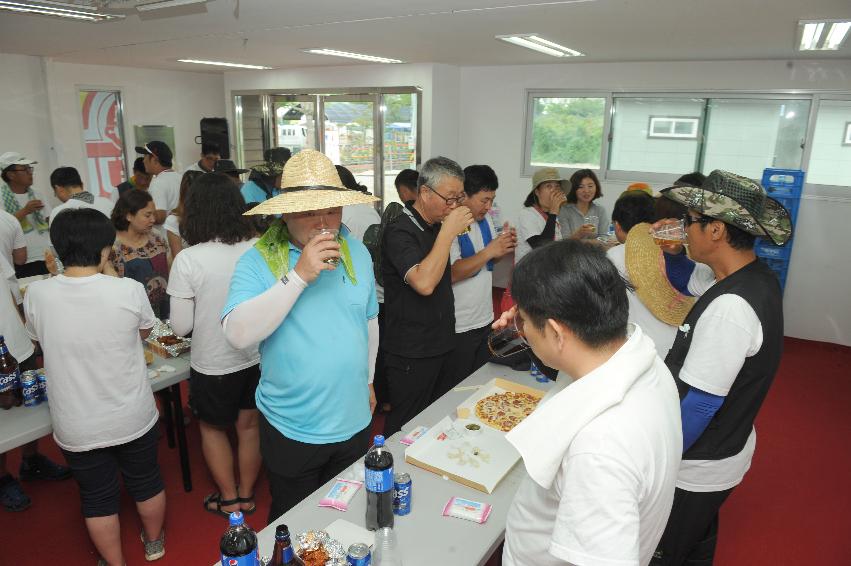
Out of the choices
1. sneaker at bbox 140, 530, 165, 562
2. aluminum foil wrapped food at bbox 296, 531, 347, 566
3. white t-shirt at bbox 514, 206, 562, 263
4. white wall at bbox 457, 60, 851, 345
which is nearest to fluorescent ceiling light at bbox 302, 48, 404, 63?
white wall at bbox 457, 60, 851, 345

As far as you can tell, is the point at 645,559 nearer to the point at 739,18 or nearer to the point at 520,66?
the point at 739,18

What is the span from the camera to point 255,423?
2.84 metres

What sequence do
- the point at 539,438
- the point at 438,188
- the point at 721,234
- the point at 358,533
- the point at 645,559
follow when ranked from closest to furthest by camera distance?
the point at 539,438 < the point at 645,559 < the point at 358,533 < the point at 721,234 < the point at 438,188

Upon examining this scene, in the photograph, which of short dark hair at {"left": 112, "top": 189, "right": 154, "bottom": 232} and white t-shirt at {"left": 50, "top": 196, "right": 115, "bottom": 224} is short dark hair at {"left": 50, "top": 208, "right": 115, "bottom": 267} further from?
white t-shirt at {"left": 50, "top": 196, "right": 115, "bottom": 224}

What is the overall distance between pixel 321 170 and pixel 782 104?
553 centimetres

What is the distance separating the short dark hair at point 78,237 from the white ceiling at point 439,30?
1841 mm

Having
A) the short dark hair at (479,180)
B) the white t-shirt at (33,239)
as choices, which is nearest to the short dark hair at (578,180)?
the short dark hair at (479,180)

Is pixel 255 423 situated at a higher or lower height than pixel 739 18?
lower

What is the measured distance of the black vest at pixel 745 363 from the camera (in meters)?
1.60

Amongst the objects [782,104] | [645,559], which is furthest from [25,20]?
[782,104]

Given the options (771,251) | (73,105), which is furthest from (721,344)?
(73,105)

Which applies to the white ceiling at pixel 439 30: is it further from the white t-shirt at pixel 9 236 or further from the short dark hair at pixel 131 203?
the white t-shirt at pixel 9 236

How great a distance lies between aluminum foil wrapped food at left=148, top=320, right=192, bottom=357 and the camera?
2.84 meters

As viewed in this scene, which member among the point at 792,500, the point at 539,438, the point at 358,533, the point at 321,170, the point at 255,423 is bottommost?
the point at 792,500
